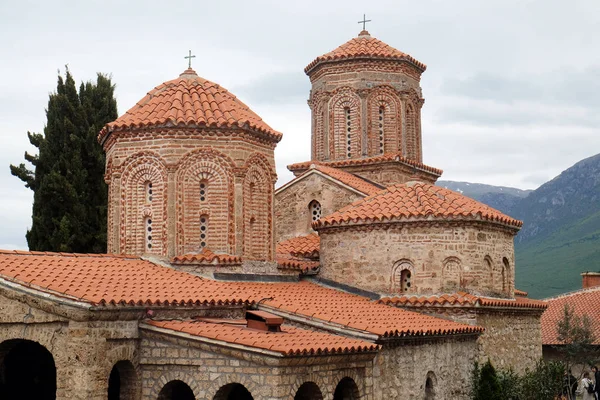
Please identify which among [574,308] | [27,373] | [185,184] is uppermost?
[185,184]

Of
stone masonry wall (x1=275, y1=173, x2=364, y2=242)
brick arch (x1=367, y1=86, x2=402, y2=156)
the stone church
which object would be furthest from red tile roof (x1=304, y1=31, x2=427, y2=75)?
stone masonry wall (x1=275, y1=173, x2=364, y2=242)

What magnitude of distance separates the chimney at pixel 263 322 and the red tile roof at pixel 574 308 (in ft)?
57.1

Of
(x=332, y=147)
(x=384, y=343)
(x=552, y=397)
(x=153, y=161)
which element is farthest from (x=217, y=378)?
(x=332, y=147)

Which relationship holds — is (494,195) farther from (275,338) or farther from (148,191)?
(275,338)

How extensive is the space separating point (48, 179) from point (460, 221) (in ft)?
39.8

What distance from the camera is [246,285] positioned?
15.1m

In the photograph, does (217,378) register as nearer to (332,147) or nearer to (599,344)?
(332,147)

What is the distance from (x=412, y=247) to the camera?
16.2 meters

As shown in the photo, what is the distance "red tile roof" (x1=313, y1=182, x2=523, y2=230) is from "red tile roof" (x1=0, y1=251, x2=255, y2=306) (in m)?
3.34

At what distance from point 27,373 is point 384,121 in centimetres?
1162

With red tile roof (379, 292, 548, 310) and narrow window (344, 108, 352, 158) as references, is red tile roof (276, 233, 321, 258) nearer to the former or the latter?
red tile roof (379, 292, 548, 310)

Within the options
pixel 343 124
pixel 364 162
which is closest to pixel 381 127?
pixel 343 124

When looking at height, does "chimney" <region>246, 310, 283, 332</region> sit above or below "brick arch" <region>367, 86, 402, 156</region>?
below

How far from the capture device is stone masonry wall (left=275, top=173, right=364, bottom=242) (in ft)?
63.6
